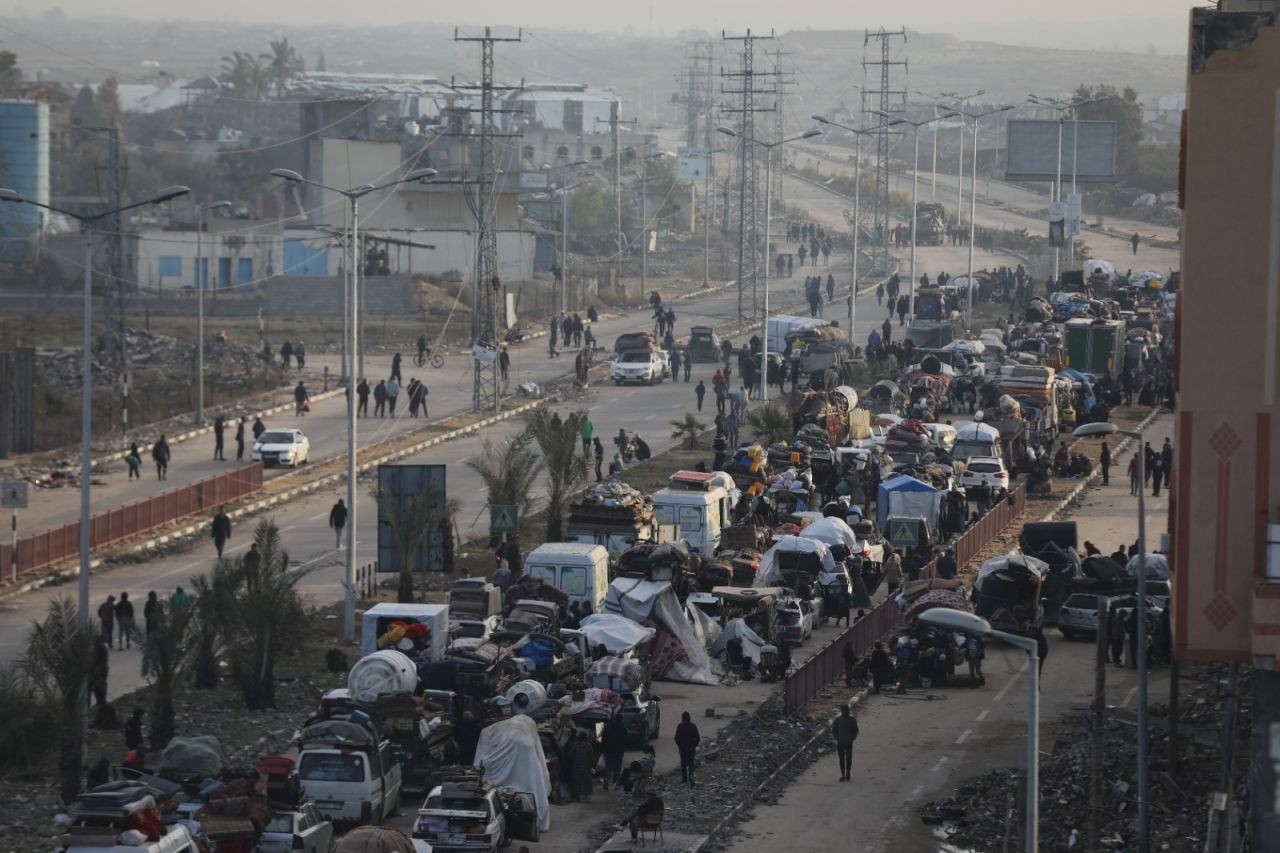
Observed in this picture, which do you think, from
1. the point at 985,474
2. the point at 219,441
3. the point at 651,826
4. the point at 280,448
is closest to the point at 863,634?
the point at 651,826

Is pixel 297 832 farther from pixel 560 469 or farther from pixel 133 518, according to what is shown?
pixel 133 518

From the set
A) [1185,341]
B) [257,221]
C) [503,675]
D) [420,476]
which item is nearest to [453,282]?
[257,221]

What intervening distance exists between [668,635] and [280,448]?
2162 centimetres

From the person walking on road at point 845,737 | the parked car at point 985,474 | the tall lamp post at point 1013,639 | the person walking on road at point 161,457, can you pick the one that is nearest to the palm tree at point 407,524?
the person walking on road at point 845,737

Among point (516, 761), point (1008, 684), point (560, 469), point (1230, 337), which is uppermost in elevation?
point (1230, 337)

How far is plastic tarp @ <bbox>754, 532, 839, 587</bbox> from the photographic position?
40156 millimetres

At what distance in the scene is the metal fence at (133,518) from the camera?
139 ft

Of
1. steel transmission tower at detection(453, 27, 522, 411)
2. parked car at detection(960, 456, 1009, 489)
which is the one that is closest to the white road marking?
parked car at detection(960, 456, 1009, 489)

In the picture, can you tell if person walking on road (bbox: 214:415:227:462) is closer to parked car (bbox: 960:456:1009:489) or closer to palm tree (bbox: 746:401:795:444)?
palm tree (bbox: 746:401:795:444)

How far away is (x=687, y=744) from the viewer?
94.6 feet

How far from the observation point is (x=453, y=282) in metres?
97.3

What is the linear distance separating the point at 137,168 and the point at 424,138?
55.5 m

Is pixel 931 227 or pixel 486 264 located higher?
pixel 486 264

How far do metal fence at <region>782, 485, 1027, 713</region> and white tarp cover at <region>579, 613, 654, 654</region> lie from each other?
7.52 ft
